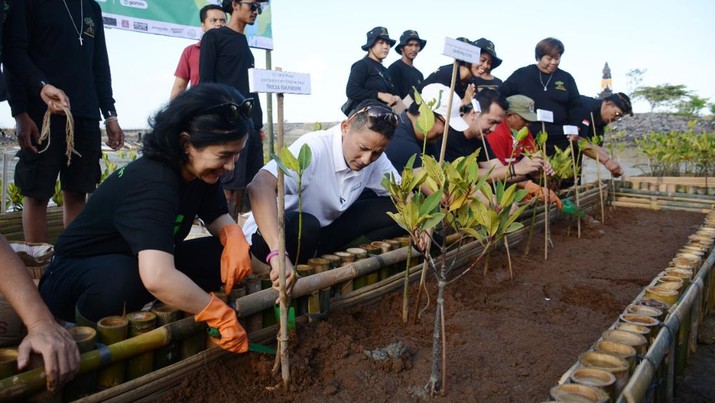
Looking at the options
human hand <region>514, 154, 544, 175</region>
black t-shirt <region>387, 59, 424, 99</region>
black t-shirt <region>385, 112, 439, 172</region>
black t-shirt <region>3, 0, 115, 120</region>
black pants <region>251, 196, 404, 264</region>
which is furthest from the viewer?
black t-shirt <region>387, 59, 424, 99</region>

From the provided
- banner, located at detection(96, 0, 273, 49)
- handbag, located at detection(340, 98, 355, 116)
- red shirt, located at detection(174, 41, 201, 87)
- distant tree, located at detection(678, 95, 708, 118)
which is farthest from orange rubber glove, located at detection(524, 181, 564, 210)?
distant tree, located at detection(678, 95, 708, 118)

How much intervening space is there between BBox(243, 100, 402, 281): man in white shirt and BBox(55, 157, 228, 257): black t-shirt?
0.29 meters

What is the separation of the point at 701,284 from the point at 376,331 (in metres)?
1.56

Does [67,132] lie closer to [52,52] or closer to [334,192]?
[52,52]

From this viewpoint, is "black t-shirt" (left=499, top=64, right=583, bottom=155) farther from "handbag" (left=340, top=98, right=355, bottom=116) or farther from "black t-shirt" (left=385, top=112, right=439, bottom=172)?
"black t-shirt" (left=385, top=112, right=439, bottom=172)

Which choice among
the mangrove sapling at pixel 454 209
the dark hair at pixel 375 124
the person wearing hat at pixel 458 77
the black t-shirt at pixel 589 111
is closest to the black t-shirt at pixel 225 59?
the dark hair at pixel 375 124

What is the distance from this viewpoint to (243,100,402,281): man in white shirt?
2234 millimetres

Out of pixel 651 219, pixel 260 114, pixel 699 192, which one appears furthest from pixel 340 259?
pixel 699 192

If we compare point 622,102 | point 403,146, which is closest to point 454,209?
point 403,146

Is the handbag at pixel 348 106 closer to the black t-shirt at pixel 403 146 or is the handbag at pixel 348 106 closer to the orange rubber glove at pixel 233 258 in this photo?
the black t-shirt at pixel 403 146

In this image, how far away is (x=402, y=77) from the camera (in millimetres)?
5027

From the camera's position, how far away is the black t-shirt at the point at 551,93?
502 cm

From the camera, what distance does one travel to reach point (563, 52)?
194 inches

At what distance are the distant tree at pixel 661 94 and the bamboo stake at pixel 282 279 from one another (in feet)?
88.6
